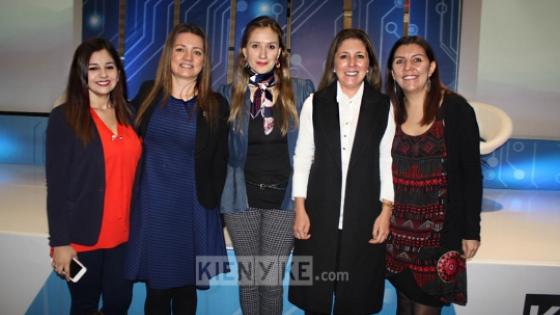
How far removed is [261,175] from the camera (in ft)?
6.51

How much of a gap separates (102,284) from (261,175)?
0.85m

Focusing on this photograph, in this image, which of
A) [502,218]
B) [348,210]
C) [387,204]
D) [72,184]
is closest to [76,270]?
[72,184]

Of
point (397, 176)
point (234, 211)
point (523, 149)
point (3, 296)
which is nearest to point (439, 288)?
point (397, 176)

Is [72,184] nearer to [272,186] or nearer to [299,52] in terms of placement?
[272,186]

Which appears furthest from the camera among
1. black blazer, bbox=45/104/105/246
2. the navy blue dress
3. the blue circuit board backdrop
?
the blue circuit board backdrop

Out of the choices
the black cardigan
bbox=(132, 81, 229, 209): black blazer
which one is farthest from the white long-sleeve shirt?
bbox=(132, 81, 229, 209): black blazer

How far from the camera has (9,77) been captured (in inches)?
234

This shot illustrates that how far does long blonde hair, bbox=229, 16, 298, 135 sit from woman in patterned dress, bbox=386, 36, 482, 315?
1.64ft

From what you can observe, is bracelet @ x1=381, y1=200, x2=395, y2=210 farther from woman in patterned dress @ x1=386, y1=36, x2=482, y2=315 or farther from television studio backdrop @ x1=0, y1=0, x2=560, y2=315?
television studio backdrop @ x1=0, y1=0, x2=560, y2=315

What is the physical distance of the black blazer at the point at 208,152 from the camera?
1.97m

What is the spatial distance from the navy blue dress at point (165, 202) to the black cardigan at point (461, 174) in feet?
3.58

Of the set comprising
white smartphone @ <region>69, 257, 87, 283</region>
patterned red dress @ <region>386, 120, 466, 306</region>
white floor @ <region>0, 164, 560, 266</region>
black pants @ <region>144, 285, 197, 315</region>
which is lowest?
black pants @ <region>144, 285, 197, 315</region>

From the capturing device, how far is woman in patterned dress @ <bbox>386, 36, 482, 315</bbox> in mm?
1870

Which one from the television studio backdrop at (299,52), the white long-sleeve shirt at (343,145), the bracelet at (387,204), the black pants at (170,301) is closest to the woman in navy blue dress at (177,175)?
the black pants at (170,301)
